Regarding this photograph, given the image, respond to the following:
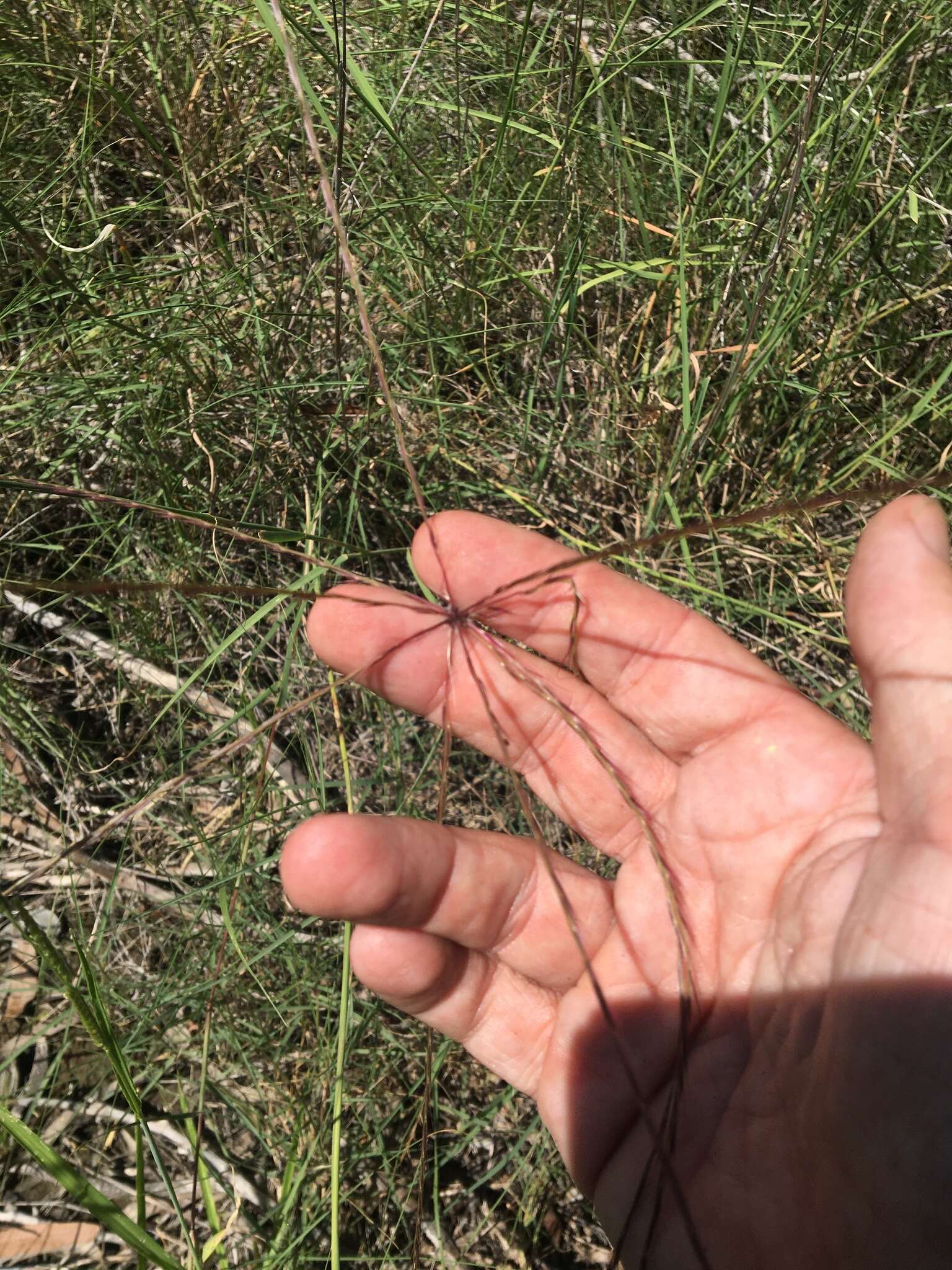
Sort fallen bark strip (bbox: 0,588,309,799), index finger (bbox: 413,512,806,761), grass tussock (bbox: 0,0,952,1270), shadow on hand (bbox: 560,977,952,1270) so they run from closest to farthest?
shadow on hand (bbox: 560,977,952,1270) < index finger (bbox: 413,512,806,761) < grass tussock (bbox: 0,0,952,1270) < fallen bark strip (bbox: 0,588,309,799)

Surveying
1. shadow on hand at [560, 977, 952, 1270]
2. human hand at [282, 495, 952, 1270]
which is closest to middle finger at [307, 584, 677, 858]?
human hand at [282, 495, 952, 1270]

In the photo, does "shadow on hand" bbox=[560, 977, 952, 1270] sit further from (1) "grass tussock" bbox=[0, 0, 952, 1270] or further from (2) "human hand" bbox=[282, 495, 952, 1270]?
(1) "grass tussock" bbox=[0, 0, 952, 1270]

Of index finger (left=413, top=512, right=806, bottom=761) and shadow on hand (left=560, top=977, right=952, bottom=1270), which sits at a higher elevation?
index finger (left=413, top=512, right=806, bottom=761)

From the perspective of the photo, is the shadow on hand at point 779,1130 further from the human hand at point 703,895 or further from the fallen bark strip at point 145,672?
the fallen bark strip at point 145,672

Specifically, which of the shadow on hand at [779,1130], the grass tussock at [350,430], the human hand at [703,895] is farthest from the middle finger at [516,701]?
the shadow on hand at [779,1130]

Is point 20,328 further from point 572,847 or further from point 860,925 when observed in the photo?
point 860,925

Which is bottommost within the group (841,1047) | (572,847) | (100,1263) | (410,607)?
(100,1263)

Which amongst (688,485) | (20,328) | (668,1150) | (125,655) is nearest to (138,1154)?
(668,1150)
